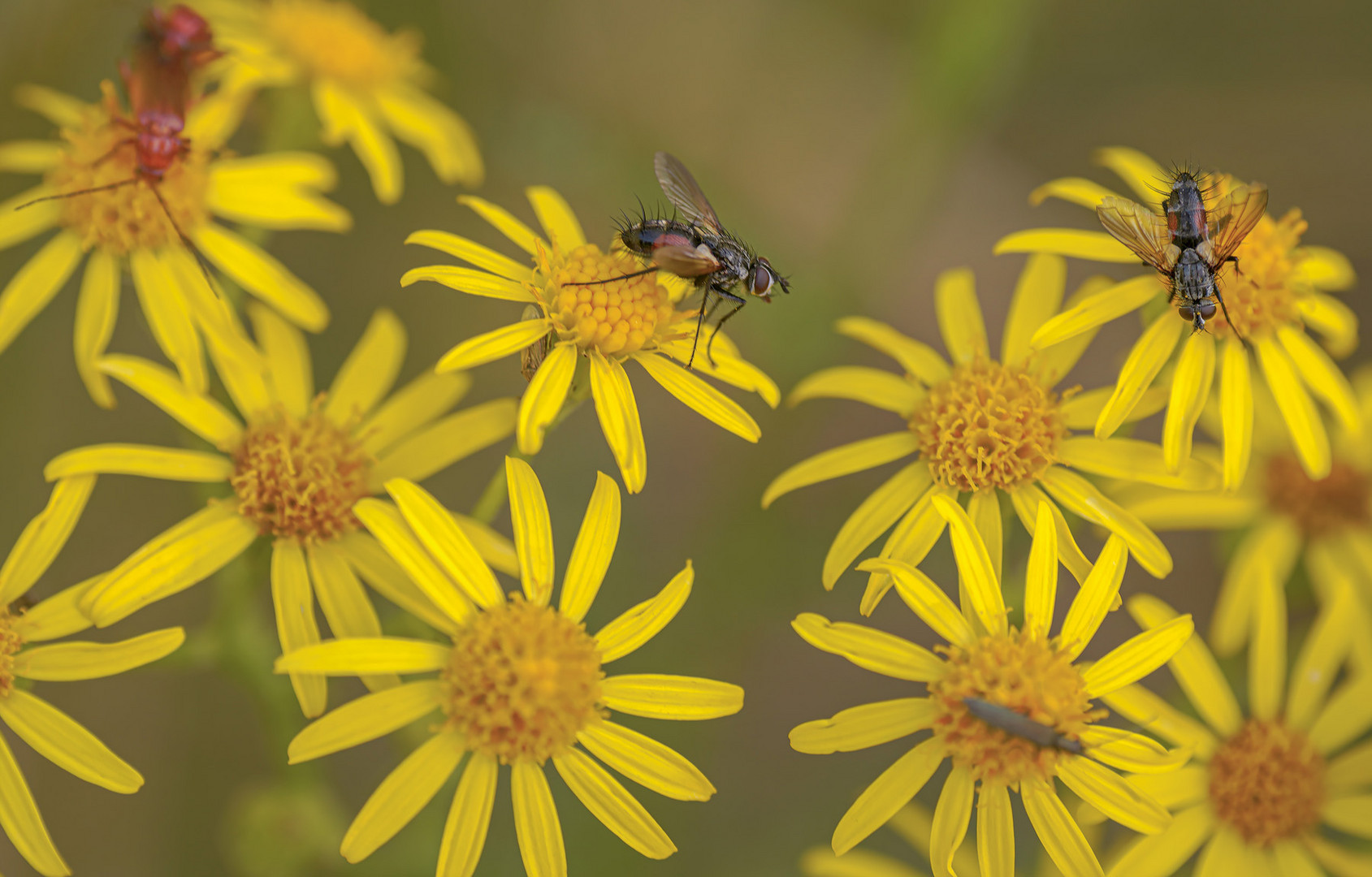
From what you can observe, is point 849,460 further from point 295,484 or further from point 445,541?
point 295,484

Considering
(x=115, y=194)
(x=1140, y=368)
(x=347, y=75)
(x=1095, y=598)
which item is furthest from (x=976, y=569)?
(x=347, y=75)

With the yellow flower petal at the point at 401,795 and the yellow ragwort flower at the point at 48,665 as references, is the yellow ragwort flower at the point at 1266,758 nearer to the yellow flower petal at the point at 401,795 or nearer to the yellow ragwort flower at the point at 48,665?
the yellow flower petal at the point at 401,795

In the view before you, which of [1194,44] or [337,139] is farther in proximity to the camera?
[1194,44]

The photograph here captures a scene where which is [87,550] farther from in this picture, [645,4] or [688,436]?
[645,4]

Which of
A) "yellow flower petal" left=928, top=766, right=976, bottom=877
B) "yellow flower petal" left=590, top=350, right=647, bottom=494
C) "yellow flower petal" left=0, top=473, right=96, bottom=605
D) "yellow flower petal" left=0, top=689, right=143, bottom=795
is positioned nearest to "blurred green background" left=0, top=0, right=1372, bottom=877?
"yellow flower petal" left=0, top=689, right=143, bottom=795

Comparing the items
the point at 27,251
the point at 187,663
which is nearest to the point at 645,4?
the point at 27,251
